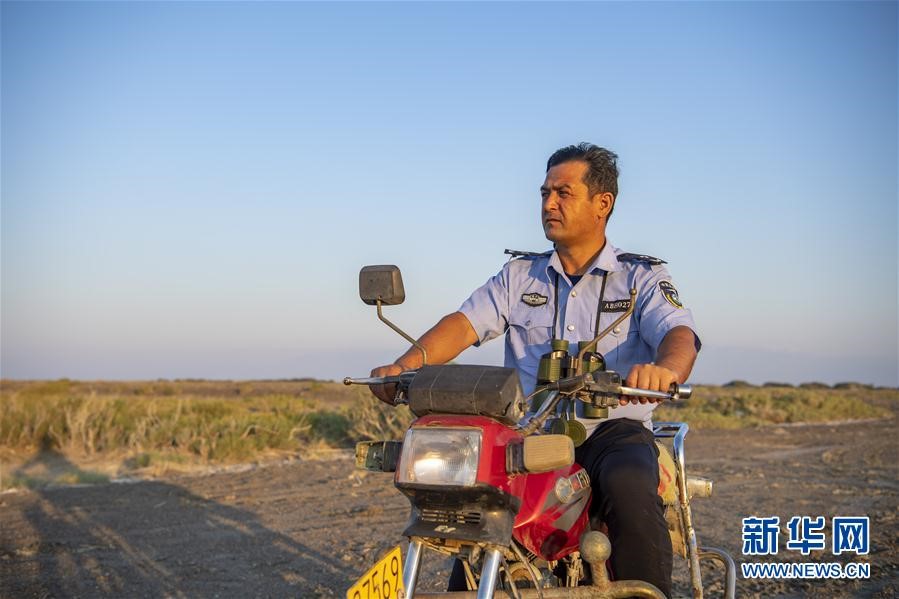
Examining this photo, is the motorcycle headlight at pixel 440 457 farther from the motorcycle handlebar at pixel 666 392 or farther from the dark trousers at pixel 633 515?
the dark trousers at pixel 633 515

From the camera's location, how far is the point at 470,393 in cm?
258

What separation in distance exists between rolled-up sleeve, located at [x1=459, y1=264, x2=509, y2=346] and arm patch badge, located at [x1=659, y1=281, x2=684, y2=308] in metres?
0.76

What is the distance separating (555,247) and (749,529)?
466cm

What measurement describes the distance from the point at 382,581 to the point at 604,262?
77.4 inches

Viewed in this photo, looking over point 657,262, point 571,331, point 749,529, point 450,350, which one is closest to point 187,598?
point 450,350

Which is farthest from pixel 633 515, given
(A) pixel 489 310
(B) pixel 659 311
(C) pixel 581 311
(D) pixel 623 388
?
(A) pixel 489 310

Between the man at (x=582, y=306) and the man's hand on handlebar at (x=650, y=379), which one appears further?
the man at (x=582, y=306)

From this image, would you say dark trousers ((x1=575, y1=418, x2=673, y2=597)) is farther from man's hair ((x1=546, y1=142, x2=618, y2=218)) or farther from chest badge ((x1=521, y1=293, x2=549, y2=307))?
man's hair ((x1=546, y1=142, x2=618, y2=218))

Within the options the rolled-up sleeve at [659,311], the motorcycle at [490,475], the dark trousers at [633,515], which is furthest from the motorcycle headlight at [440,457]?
the rolled-up sleeve at [659,311]

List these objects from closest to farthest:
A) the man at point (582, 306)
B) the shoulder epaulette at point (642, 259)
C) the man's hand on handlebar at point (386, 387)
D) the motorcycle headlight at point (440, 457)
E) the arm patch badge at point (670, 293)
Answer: the motorcycle headlight at point (440, 457) < the man's hand on handlebar at point (386, 387) < the man at point (582, 306) < the arm patch badge at point (670, 293) < the shoulder epaulette at point (642, 259)

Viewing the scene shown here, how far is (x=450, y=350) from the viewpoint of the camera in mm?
4074

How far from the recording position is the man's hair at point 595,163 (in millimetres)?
4070

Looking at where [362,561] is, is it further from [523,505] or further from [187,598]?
[523,505]

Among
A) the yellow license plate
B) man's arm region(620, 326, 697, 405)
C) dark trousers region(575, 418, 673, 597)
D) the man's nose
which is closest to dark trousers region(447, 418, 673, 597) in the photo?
dark trousers region(575, 418, 673, 597)
